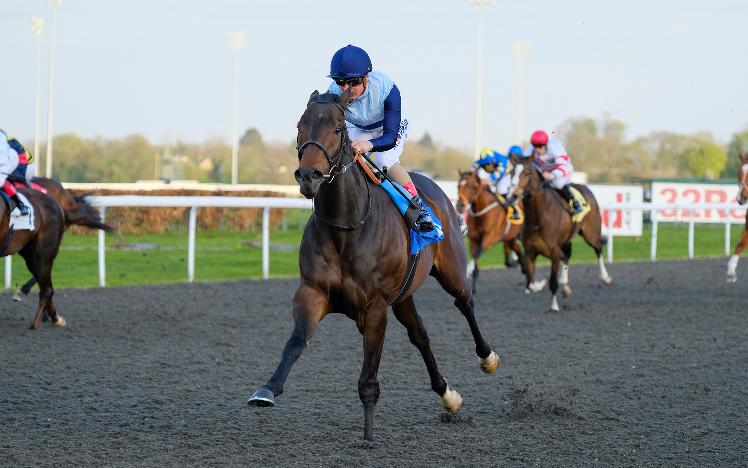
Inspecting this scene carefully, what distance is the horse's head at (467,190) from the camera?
14.4 m

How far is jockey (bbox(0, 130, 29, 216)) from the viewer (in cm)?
951

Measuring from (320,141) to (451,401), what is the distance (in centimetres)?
212

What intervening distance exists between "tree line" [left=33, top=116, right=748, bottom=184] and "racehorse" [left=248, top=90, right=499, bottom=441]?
36.4 metres

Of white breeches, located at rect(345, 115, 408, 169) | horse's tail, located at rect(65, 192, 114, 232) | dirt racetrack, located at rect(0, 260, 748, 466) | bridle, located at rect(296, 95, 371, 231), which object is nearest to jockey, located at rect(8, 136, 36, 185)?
horse's tail, located at rect(65, 192, 114, 232)

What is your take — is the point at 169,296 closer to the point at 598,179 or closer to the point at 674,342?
the point at 674,342

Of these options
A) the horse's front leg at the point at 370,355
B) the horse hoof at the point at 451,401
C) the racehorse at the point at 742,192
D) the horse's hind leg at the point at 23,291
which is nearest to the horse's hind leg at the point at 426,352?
the horse hoof at the point at 451,401

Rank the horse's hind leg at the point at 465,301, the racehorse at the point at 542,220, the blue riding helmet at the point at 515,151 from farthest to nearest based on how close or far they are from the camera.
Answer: the blue riding helmet at the point at 515,151
the racehorse at the point at 542,220
the horse's hind leg at the point at 465,301

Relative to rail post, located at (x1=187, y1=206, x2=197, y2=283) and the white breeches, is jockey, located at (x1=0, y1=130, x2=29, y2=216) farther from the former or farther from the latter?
the white breeches

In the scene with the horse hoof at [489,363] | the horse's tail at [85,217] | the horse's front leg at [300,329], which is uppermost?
the horse's tail at [85,217]

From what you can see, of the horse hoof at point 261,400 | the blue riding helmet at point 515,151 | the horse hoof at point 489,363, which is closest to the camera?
the horse hoof at point 261,400

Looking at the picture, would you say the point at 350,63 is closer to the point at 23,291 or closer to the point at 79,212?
the point at 79,212

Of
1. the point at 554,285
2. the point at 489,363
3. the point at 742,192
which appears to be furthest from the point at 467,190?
the point at 489,363

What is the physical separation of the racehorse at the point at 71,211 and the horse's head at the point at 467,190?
16.9 feet

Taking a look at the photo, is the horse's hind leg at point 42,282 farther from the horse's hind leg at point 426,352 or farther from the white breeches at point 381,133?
the white breeches at point 381,133
